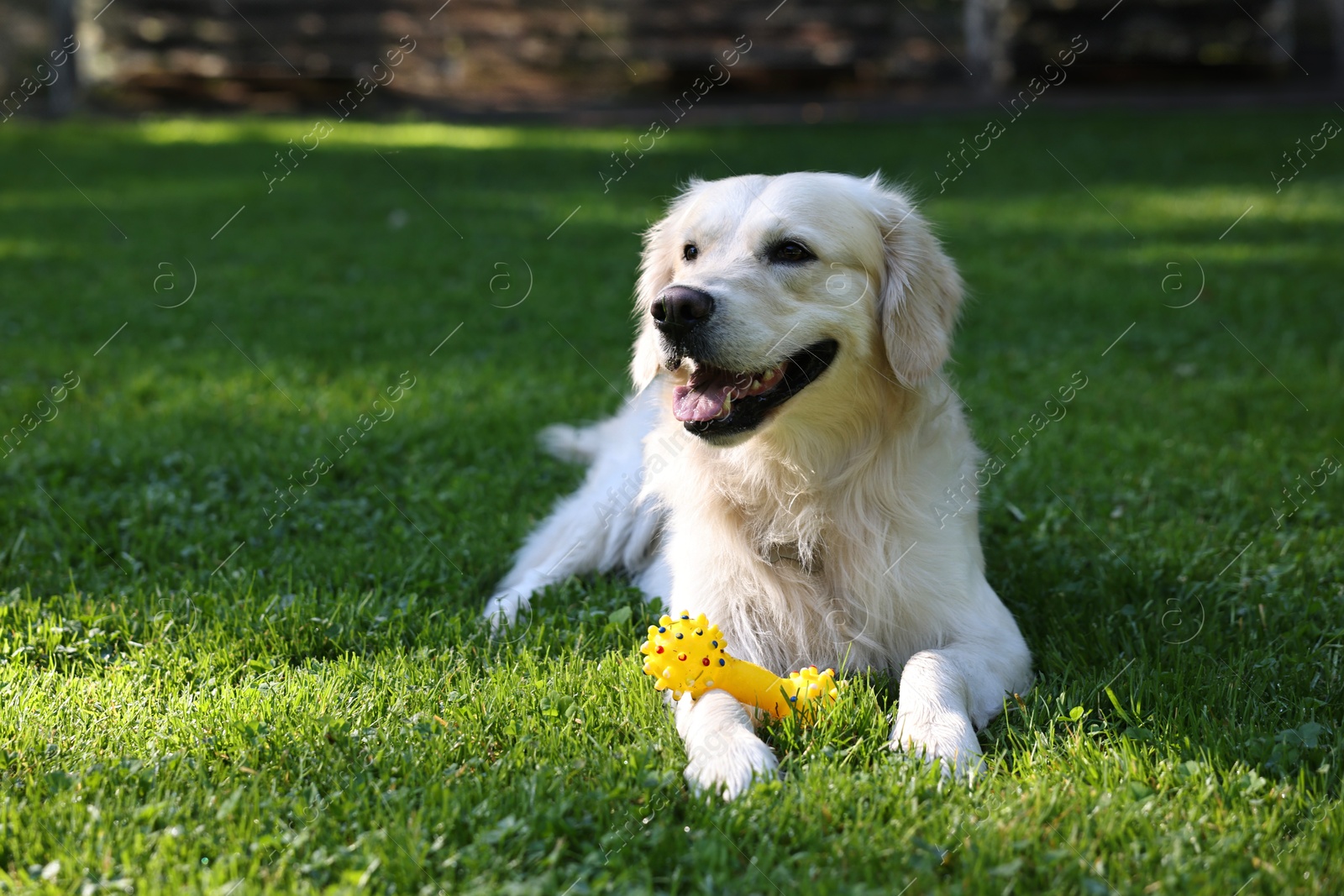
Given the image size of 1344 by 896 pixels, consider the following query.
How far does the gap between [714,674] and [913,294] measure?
127cm

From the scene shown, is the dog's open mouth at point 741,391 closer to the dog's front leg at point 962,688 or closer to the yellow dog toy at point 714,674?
the yellow dog toy at point 714,674

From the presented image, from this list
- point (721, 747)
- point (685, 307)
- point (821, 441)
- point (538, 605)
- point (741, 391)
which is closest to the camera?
point (721, 747)

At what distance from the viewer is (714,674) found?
2.78 m

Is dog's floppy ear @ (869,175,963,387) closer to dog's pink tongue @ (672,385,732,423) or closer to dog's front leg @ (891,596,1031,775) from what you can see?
dog's pink tongue @ (672,385,732,423)

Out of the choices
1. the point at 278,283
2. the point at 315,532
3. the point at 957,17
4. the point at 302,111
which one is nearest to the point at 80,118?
the point at 302,111

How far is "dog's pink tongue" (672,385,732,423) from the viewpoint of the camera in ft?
10.0

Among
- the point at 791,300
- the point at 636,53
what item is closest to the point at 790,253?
the point at 791,300

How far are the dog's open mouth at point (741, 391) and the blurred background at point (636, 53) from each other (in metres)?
13.1

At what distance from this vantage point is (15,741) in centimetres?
262

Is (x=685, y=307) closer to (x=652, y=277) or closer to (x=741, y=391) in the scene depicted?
(x=741, y=391)

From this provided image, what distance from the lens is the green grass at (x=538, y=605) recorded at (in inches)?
88.0

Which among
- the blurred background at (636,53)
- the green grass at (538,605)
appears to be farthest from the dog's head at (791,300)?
the blurred background at (636,53)

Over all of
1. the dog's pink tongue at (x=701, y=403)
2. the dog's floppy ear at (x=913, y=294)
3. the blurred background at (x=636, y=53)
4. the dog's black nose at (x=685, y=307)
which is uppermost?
the dog's black nose at (x=685, y=307)

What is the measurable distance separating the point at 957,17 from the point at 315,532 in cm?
1534
